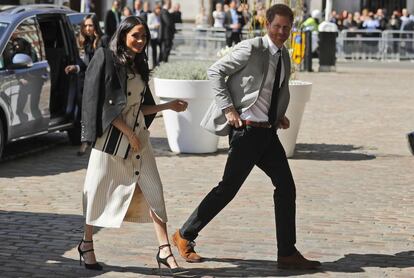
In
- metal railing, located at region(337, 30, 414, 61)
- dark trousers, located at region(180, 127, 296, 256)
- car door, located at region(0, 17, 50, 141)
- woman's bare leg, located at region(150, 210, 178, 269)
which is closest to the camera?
woman's bare leg, located at region(150, 210, 178, 269)

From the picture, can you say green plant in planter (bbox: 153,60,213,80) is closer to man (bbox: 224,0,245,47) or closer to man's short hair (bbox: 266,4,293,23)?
man's short hair (bbox: 266,4,293,23)

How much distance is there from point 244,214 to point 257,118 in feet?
6.77

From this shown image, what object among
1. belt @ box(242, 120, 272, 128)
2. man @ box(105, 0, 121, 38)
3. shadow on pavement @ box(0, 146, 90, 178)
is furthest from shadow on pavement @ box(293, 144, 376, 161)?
man @ box(105, 0, 121, 38)

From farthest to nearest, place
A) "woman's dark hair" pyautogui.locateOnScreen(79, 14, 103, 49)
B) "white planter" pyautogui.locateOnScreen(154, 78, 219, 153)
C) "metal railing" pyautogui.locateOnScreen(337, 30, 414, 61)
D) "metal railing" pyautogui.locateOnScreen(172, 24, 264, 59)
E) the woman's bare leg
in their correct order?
"metal railing" pyautogui.locateOnScreen(172, 24, 264, 59) < "metal railing" pyautogui.locateOnScreen(337, 30, 414, 61) < "woman's dark hair" pyautogui.locateOnScreen(79, 14, 103, 49) < "white planter" pyautogui.locateOnScreen(154, 78, 219, 153) < the woman's bare leg

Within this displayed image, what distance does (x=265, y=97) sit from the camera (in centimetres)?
681

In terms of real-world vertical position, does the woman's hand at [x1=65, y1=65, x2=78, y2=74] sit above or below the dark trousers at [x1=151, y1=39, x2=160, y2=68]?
above

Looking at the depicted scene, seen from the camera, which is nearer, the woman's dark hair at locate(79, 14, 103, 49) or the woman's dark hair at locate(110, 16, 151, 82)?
the woman's dark hair at locate(110, 16, 151, 82)

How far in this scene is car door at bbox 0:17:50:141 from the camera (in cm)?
1112

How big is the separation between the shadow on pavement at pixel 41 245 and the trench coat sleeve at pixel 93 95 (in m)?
0.97

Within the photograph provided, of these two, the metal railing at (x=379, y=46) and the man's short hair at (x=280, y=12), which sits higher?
the man's short hair at (x=280, y=12)

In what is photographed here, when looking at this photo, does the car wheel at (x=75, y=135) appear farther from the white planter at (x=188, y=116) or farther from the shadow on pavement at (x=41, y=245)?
the shadow on pavement at (x=41, y=245)

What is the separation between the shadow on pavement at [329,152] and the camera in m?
12.2

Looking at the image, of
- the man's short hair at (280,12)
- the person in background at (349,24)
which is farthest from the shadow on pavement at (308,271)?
the person in background at (349,24)

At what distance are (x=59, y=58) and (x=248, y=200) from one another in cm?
423
